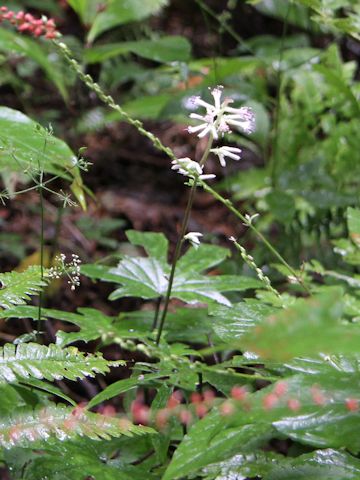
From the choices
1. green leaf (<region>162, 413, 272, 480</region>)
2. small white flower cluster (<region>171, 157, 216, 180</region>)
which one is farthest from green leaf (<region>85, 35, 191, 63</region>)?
green leaf (<region>162, 413, 272, 480</region>)

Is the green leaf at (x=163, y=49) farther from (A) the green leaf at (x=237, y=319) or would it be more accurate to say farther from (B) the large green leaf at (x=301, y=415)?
(B) the large green leaf at (x=301, y=415)

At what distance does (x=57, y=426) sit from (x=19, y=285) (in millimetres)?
244

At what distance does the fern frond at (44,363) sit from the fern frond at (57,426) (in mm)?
63

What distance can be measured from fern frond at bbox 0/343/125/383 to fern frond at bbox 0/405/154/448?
0.06m

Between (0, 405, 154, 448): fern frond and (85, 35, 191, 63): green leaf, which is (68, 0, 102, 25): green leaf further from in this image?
(0, 405, 154, 448): fern frond

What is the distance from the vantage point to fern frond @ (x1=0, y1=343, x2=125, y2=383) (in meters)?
0.96

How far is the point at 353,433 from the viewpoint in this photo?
79cm

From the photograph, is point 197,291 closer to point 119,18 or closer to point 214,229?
point 119,18

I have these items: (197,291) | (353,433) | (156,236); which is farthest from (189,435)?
(156,236)

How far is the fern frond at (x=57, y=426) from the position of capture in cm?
96

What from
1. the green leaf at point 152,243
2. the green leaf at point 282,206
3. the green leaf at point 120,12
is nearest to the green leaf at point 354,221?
the green leaf at point 152,243

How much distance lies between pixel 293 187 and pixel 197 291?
1113 mm

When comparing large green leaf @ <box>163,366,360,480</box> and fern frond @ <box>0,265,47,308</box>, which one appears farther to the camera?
fern frond @ <box>0,265,47,308</box>

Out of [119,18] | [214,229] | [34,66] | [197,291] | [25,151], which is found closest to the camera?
[25,151]
